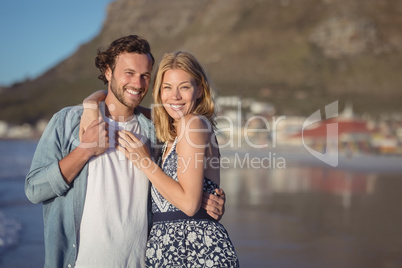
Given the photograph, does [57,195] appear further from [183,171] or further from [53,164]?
[183,171]

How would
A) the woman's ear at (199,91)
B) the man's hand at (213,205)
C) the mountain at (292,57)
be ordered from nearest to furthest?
the man's hand at (213,205)
the woman's ear at (199,91)
the mountain at (292,57)

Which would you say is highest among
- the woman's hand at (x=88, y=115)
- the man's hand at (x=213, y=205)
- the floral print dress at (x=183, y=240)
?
the woman's hand at (x=88, y=115)

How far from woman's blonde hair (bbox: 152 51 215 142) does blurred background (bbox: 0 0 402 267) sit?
114mm

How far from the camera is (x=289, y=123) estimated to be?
67.5 m

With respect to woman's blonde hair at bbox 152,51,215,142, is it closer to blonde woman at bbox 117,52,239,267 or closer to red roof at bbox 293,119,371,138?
blonde woman at bbox 117,52,239,267

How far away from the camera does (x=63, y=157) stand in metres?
2.64

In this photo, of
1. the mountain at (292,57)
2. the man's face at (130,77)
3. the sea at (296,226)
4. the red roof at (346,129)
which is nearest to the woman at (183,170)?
the man's face at (130,77)

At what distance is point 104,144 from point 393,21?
124932mm

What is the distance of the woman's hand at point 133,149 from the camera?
103 inches

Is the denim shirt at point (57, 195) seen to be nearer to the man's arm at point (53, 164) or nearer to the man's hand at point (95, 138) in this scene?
the man's arm at point (53, 164)

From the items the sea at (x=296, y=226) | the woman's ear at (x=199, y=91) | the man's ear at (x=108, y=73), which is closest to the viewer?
the woman's ear at (x=199, y=91)

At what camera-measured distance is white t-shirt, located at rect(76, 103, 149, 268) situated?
2.59 meters

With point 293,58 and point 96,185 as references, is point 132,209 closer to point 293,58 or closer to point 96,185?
→ point 96,185

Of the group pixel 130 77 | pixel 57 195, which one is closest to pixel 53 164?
pixel 57 195
